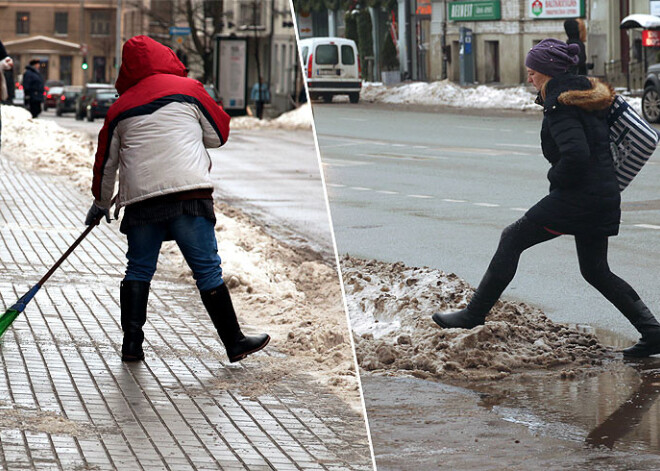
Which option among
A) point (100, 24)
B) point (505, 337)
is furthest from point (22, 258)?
point (100, 24)

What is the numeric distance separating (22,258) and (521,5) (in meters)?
6.22

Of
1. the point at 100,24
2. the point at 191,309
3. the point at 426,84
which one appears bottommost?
the point at 191,309

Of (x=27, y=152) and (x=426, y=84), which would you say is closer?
(x=426, y=84)

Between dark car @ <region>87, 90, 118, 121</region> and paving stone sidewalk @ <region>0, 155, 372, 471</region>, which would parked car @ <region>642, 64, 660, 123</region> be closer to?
paving stone sidewalk @ <region>0, 155, 372, 471</region>

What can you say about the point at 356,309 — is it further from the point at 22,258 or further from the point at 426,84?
the point at 22,258

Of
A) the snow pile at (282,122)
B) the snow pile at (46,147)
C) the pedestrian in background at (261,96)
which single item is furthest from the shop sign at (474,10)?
the pedestrian in background at (261,96)

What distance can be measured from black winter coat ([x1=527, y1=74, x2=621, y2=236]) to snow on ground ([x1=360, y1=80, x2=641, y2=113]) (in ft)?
0.74

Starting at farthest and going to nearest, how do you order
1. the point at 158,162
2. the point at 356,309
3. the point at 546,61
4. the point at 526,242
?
the point at 158,162
the point at 356,309
the point at 526,242
the point at 546,61

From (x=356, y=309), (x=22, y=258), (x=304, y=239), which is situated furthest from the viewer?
(x=304, y=239)

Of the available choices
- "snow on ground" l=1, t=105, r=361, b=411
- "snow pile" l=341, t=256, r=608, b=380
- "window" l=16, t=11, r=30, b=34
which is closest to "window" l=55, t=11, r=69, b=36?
"window" l=16, t=11, r=30, b=34

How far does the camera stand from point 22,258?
918cm

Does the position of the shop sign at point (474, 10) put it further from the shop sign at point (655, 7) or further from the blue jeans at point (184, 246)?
the blue jeans at point (184, 246)

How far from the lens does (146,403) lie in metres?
5.04

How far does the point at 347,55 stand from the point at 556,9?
2.20 feet
